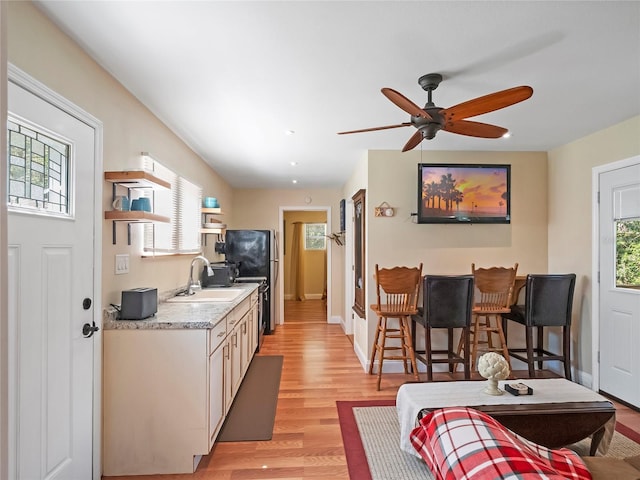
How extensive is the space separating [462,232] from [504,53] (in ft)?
7.39

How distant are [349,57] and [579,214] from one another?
9.83ft

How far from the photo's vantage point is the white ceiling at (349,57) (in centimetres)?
159

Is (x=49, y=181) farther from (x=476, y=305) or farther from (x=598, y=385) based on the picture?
(x=598, y=385)

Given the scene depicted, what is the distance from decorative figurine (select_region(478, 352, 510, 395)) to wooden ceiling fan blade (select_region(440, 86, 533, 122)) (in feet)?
4.84

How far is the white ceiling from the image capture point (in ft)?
5.20

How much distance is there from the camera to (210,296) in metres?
3.49

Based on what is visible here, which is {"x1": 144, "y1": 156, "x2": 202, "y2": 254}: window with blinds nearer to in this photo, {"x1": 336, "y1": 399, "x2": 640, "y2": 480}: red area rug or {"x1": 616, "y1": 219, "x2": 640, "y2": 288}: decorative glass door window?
{"x1": 336, "y1": 399, "x2": 640, "y2": 480}: red area rug

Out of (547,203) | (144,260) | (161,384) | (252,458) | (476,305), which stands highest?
(547,203)

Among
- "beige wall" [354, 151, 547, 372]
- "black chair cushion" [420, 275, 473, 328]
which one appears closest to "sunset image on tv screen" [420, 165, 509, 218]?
"beige wall" [354, 151, 547, 372]

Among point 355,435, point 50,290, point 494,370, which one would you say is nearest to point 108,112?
point 50,290

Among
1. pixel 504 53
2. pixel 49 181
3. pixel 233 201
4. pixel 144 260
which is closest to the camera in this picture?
pixel 49 181

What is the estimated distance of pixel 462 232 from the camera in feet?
12.8

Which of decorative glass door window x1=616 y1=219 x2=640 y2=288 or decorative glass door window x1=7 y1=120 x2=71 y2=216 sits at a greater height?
decorative glass door window x1=7 y1=120 x2=71 y2=216

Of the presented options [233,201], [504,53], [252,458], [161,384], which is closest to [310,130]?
[504,53]
